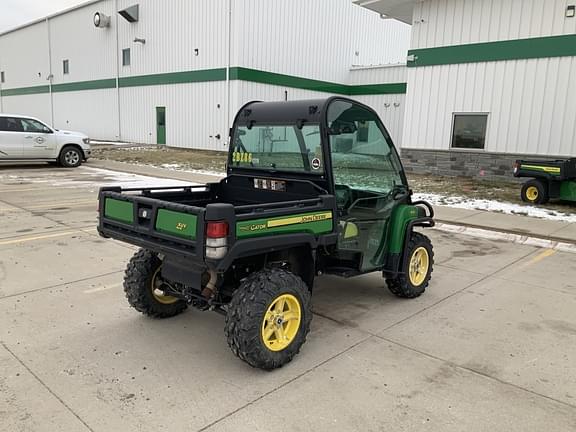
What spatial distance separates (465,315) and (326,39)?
932 inches

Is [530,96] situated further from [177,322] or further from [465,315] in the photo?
[177,322]

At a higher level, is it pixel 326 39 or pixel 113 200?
pixel 326 39

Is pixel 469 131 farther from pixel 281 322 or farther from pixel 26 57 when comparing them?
pixel 26 57

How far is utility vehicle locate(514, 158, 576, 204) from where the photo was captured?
33.0 ft

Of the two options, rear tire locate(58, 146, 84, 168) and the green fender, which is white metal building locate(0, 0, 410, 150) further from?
→ the green fender

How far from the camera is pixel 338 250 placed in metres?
4.04

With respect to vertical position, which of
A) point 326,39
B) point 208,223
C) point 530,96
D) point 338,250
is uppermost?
point 326,39

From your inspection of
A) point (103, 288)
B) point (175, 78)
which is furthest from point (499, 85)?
point (175, 78)

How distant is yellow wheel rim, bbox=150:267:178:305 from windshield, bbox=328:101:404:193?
176cm

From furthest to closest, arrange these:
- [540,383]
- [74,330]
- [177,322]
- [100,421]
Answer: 1. [177,322]
2. [74,330]
3. [540,383]
4. [100,421]

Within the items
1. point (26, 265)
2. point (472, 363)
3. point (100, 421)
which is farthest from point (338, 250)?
point (26, 265)

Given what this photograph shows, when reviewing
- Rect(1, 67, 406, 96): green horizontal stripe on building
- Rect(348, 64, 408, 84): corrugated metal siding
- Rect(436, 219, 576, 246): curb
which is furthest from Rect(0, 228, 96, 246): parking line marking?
Rect(348, 64, 408, 84): corrugated metal siding

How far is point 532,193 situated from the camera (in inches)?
→ 426

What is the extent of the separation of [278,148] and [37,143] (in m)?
13.7
